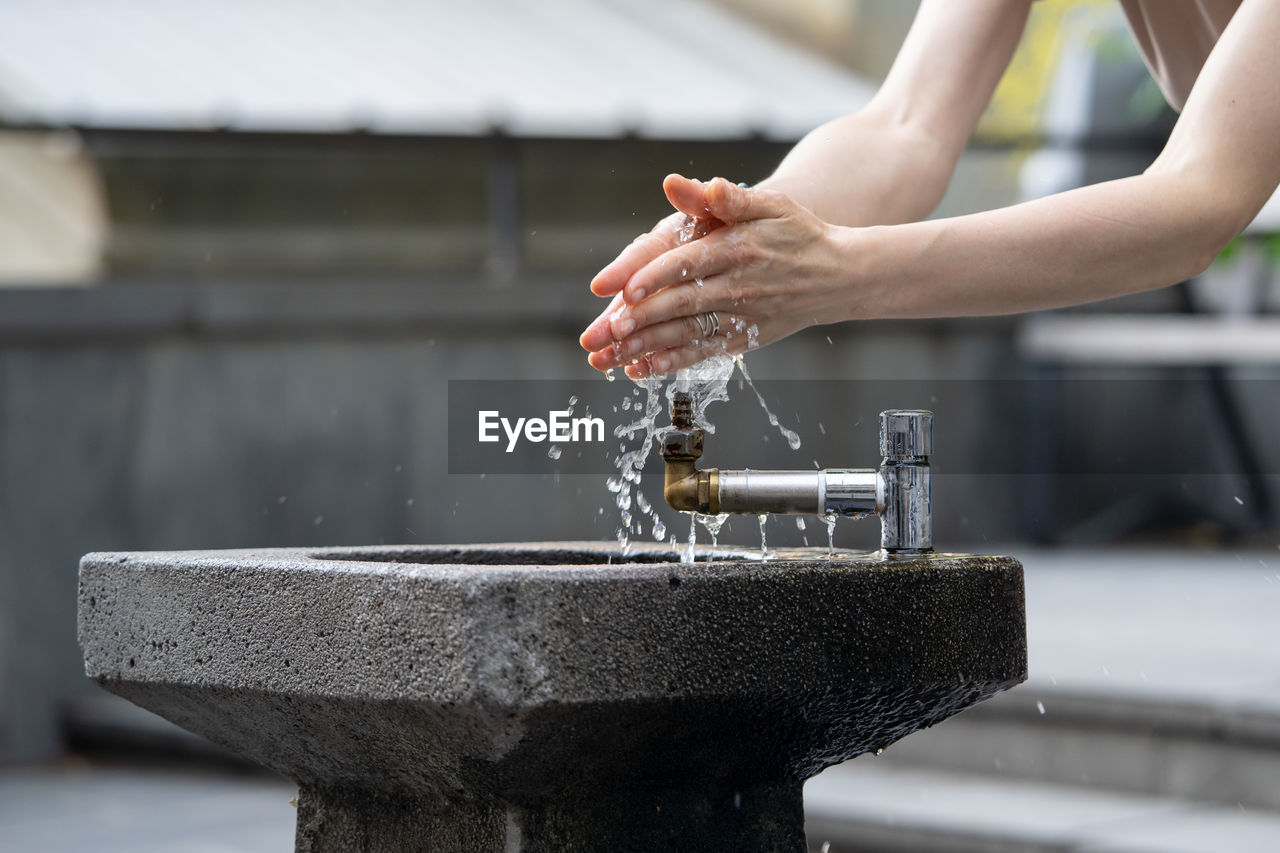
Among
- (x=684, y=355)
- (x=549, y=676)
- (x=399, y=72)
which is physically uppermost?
(x=399, y=72)

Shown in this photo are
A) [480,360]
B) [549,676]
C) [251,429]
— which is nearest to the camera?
[549,676]

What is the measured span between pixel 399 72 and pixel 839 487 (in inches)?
179

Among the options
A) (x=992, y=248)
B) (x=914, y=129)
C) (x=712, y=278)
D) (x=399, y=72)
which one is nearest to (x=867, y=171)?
(x=914, y=129)

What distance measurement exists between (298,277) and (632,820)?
386 centimetres

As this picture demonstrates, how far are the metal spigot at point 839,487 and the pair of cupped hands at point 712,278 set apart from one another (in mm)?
134

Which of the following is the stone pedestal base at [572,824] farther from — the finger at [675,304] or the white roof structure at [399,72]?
the white roof structure at [399,72]

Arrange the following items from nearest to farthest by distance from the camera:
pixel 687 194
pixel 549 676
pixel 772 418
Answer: pixel 549 676 → pixel 687 194 → pixel 772 418

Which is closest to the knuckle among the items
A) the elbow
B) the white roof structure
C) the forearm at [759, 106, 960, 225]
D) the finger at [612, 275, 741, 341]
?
the finger at [612, 275, 741, 341]

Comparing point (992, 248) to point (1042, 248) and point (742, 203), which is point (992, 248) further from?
point (742, 203)

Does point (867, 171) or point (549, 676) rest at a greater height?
point (867, 171)

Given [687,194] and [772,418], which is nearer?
[687,194]

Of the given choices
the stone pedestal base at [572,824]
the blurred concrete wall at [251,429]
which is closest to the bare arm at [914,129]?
the stone pedestal base at [572,824]

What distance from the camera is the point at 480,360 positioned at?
189 inches

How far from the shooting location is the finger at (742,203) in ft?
4.32
